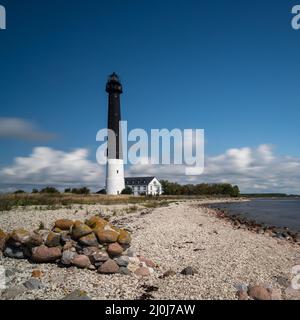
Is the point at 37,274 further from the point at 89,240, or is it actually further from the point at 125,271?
the point at 125,271

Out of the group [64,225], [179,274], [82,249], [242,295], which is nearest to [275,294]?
[242,295]

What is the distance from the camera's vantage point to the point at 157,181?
10531 cm

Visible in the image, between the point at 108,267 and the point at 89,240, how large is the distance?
1168mm

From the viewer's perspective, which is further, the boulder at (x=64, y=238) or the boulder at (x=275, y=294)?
the boulder at (x=64, y=238)

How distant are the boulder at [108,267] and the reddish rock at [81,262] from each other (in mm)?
472

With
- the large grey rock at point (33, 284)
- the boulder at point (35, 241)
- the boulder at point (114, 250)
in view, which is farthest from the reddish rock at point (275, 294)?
the boulder at point (35, 241)

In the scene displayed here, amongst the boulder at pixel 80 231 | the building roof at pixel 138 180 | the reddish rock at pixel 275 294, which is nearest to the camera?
the reddish rock at pixel 275 294

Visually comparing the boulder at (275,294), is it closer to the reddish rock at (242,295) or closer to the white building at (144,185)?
the reddish rock at (242,295)

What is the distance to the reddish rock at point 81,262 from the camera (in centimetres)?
892

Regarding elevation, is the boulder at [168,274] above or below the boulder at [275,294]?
above
